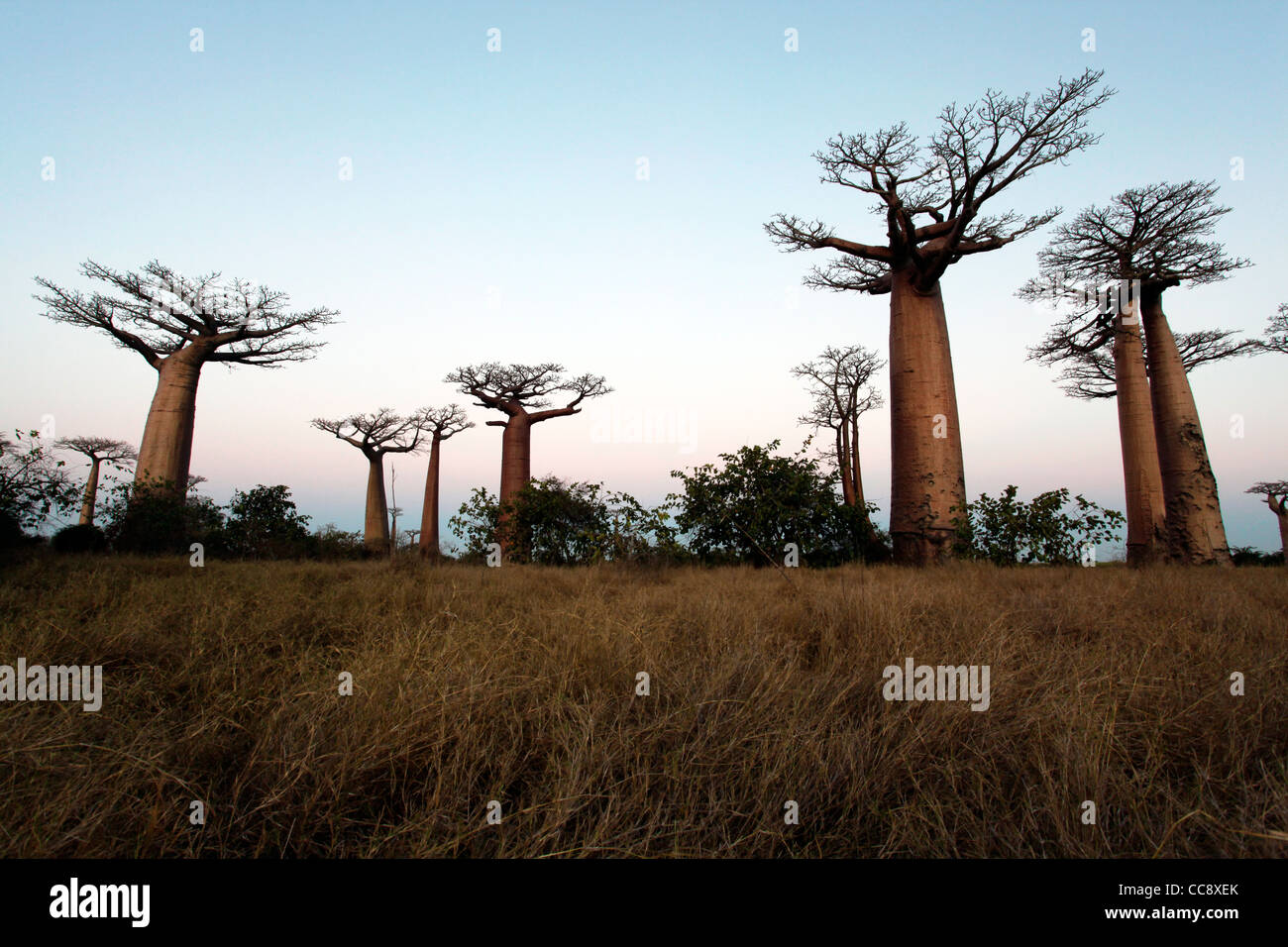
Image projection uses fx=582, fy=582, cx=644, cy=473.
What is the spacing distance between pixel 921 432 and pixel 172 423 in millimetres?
15373

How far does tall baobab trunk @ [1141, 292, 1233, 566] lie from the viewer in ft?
33.2

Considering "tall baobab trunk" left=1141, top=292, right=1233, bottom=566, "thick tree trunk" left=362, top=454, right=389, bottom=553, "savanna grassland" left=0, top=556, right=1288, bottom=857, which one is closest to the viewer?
"savanna grassland" left=0, top=556, right=1288, bottom=857

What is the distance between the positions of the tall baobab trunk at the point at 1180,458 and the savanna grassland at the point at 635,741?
8864 millimetres

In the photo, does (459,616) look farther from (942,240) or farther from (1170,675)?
(942,240)

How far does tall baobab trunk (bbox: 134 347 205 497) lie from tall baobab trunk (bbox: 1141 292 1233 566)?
19.6 m

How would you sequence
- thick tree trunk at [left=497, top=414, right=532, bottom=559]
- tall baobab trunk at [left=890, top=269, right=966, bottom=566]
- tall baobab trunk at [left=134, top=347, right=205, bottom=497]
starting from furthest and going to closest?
1. thick tree trunk at [left=497, top=414, right=532, bottom=559]
2. tall baobab trunk at [left=134, top=347, right=205, bottom=497]
3. tall baobab trunk at [left=890, top=269, right=966, bottom=566]

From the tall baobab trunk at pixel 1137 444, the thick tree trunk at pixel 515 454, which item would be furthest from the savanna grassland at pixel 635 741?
the thick tree trunk at pixel 515 454

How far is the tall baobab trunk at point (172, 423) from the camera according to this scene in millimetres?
12812

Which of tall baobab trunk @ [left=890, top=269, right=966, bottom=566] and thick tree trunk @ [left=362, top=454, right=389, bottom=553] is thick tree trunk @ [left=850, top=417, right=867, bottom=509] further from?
thick tree trunk @ [left=362, top=454, right=389, bottom=553]

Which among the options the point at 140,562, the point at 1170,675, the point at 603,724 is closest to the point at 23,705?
the point at 603,724

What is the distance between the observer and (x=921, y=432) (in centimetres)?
912

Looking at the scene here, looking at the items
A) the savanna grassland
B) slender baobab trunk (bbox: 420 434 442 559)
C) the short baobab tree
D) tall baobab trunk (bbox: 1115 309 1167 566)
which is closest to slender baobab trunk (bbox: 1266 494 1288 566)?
the short baobab tree

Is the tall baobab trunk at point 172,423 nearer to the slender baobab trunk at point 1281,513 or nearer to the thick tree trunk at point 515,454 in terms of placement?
the thick tree trunk at point 515,454

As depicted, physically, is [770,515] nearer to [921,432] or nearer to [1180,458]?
[921,432]
